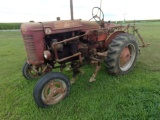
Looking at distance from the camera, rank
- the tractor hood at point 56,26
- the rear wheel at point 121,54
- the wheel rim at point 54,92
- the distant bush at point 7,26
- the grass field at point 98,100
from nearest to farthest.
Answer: the grass field at point 98,100
the wheel rim at point 54,92
the tractor hood at point 56,26
the rear wheel at point 121,54
the distant bush at point 7,26

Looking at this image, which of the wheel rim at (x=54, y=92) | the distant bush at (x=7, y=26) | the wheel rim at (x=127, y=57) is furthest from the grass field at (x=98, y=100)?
the distant bush at (x=7, y=26)

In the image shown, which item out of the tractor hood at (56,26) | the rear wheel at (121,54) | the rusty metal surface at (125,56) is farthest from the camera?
the rusty metal surface at (125,56)

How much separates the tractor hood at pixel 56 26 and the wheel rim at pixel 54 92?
1.01 metres

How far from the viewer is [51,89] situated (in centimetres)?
289

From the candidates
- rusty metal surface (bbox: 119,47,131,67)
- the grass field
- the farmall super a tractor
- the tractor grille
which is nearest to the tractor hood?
the farmall super a tractor

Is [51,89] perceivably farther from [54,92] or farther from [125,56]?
[125,56]

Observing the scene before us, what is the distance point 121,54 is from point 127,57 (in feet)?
0.97

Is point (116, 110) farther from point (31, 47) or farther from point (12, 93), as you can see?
point (12, 93)

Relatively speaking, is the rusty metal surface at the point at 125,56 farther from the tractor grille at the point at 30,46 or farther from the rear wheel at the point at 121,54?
the tractor grille at the point at 30,46

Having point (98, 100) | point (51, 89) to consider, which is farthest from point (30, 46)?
point (98, 100)

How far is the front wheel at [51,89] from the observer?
2.72 meters

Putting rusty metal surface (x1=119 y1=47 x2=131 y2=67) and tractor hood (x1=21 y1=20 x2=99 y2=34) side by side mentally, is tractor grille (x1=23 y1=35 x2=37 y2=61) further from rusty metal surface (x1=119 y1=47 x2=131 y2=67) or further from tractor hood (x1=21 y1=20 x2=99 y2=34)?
rusty metal surface (x1=119 y1=47 x2=131 y2=67)

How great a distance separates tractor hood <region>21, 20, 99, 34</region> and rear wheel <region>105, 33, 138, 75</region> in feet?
2.68

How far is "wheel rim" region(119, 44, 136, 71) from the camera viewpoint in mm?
3946
